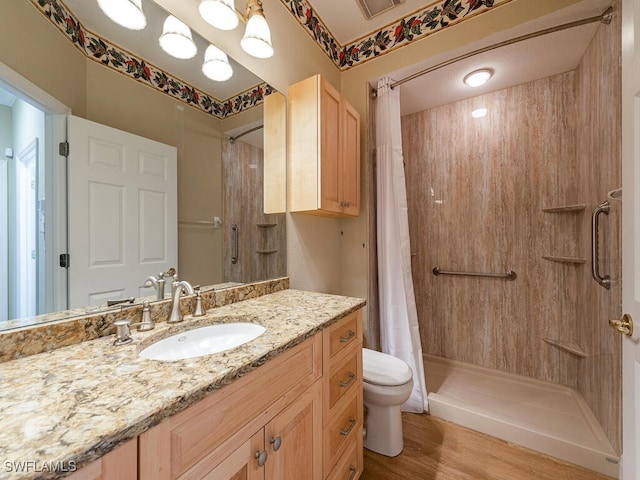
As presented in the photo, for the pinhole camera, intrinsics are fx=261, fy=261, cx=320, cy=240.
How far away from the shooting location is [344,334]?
3.66 feet

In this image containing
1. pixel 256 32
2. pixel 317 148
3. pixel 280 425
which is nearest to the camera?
pixel 280 425

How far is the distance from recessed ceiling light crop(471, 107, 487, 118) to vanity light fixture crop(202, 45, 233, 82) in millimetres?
2077

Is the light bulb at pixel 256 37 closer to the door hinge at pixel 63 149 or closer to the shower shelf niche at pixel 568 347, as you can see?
the door hinge at pixel 63 149

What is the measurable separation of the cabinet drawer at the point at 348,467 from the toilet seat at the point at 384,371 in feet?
1.04

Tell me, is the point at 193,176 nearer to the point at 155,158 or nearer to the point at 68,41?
the point at 155,158

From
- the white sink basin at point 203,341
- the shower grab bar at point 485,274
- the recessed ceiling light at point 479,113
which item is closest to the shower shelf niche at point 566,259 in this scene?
the shower grab bar at point 485,274

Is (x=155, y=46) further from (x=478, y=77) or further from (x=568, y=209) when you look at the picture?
(x=568, y=209)

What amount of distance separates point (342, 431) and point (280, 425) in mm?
481

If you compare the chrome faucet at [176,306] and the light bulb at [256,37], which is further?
the light bulb at [256,37]

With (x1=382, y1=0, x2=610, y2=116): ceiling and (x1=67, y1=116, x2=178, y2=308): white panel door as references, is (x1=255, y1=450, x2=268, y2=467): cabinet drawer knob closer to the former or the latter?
(x1=67, y1=116, x2=178, y2=308): white panel door

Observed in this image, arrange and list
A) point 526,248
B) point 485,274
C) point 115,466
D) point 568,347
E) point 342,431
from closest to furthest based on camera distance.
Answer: point 115,466, point 342,431, point 568,347, point 526,248, point 485,274

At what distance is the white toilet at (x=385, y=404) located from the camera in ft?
4.51

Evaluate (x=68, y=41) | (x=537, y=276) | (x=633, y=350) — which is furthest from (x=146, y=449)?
(x=537, y=276)

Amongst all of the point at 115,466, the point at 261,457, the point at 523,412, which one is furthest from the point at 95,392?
the point at 523,412
